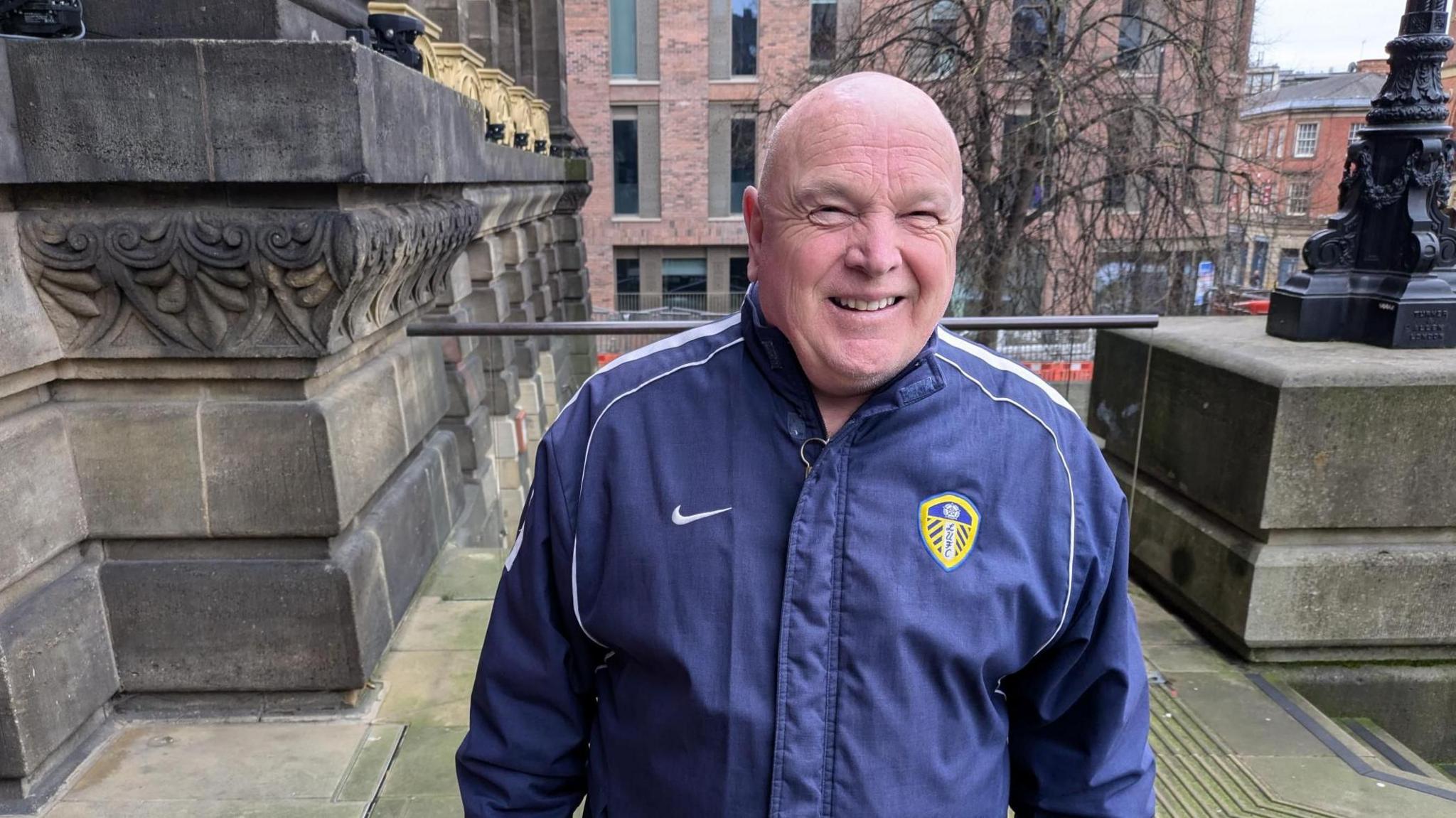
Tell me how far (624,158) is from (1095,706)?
30.5 m

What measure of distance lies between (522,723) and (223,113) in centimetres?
188

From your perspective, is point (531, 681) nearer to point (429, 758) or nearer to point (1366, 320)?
point (429, 758)

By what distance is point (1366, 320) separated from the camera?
3.89 m

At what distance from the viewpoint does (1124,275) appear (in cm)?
1279

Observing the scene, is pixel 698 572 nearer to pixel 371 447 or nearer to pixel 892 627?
pixel 892 627

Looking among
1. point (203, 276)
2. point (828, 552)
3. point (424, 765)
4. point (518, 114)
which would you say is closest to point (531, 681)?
point (828, 552)

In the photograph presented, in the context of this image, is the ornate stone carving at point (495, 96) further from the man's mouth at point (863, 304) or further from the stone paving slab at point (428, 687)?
the man's mouth at point (863, 304)

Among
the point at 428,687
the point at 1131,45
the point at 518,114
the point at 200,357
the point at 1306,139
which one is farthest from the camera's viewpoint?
the point at 1306,139

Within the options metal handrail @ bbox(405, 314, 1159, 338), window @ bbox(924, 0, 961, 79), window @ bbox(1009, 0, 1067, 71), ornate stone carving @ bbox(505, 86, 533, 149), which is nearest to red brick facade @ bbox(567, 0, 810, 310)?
window @ bbox(1009, 0, 1067, 71)

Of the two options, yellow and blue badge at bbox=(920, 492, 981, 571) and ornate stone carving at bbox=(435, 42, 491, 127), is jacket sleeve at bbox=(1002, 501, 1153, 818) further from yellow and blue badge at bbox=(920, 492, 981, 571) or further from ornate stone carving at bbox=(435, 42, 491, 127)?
ornate stone carving at bbox=(435, 42, 491, 127)

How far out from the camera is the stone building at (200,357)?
2523mm

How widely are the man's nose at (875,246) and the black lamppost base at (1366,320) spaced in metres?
3.26

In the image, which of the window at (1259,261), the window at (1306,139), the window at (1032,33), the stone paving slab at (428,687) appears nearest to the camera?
the stone paving slab at (428,687)

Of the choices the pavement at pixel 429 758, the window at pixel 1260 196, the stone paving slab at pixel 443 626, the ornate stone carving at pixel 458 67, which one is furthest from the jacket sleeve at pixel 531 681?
the window at pixel 1260 196
